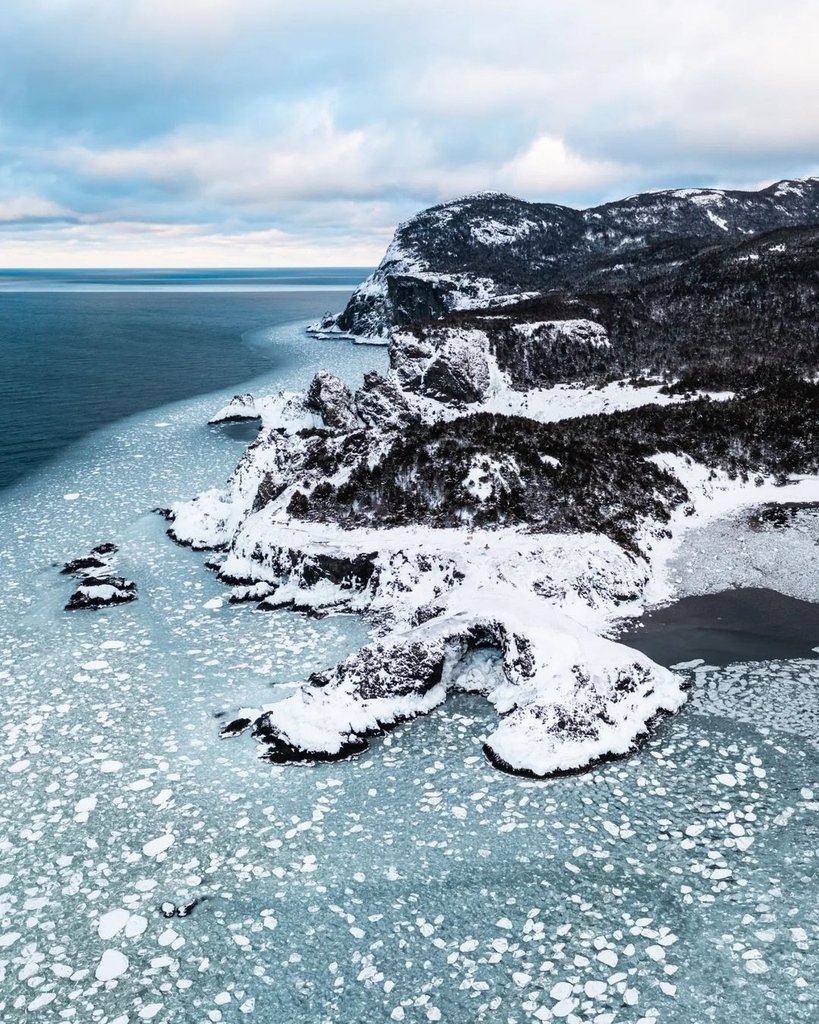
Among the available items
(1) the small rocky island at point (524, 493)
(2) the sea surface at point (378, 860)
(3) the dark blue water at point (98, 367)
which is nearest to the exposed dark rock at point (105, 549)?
(1) the small rocky island at point (524, 493)

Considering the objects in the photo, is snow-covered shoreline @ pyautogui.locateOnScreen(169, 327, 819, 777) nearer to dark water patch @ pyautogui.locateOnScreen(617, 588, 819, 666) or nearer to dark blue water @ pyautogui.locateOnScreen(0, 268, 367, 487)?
dark water patch @ pyautogui.locateOnScreen(617, 588, 819, 666)

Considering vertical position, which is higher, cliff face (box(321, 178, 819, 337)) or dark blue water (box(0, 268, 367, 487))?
cliff face (box(321, 178, 819, 337))

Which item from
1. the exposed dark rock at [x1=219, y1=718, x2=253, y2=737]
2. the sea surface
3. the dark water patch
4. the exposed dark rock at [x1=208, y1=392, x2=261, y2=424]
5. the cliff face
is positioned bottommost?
the sea surface

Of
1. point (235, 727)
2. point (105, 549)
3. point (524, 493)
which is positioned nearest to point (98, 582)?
point (105, 549)

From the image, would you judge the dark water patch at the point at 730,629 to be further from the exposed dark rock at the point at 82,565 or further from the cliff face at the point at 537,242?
the cliff face at the point at 537,242

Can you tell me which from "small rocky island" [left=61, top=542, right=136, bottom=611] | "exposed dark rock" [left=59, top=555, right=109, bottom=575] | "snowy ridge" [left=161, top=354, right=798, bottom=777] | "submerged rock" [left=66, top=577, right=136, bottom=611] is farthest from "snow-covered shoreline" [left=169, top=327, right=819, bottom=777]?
"exposed dark rock" [left=59, top=555, right=109, bottom=575]

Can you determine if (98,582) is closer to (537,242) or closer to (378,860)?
(378,860)
